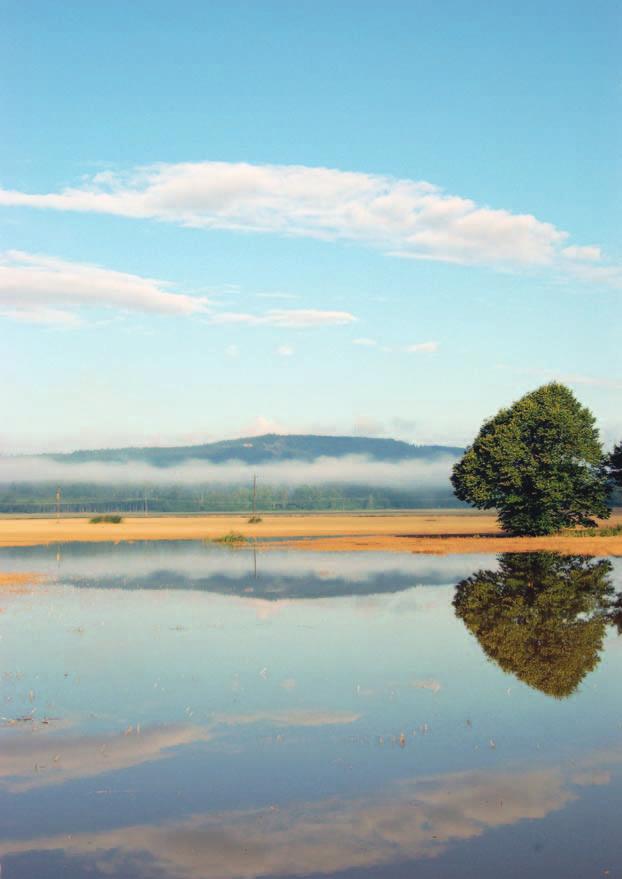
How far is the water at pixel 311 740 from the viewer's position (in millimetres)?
13727

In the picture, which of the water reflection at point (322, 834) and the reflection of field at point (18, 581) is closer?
the water reflection at point (322, 834)

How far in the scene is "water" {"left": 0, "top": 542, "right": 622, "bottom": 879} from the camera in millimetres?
13727

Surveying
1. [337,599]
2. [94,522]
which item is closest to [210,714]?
[337,599]

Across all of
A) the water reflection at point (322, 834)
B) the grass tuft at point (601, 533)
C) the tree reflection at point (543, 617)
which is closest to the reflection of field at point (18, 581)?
the tree reflection at point (543, 617)

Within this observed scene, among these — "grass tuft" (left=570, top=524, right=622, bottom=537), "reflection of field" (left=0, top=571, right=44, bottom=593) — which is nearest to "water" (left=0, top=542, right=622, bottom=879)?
"reflection of field" (left=0, top=571, right=44, bottom=593)

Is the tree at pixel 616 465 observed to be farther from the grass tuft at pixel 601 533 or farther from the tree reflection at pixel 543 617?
the tree reflection at pixel 543 617

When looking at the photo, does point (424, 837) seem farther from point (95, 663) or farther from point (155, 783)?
point (95, 663)

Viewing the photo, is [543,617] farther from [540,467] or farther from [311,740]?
[540,467]

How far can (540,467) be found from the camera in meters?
99.4

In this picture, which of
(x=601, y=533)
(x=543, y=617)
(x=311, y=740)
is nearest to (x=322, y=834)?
(x=311, y=740)

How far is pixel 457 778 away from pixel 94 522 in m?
163

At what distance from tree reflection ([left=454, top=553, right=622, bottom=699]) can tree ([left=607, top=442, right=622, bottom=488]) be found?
4329 centimetres

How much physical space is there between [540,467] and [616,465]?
13.7 metres

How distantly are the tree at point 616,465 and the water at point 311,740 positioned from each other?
223ft
